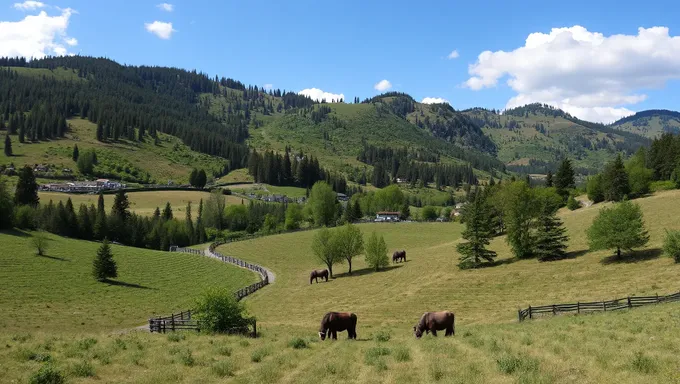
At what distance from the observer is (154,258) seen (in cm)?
8019

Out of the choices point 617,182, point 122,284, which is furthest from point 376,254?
point 617,182

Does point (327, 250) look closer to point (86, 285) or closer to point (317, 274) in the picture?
point (317, 274)

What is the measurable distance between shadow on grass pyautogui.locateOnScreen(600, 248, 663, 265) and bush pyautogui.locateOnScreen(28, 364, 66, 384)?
50101mm

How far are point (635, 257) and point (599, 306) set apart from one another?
69.0 ft

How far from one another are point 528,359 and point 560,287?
30512mm

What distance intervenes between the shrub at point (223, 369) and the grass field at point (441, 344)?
2.2 inches

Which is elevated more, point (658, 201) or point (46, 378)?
point (658, 201)

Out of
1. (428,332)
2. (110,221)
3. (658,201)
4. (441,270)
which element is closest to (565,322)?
(428,332)

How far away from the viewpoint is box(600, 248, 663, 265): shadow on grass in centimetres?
4419

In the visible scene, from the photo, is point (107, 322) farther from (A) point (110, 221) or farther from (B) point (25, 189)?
(B) point (25, 189)

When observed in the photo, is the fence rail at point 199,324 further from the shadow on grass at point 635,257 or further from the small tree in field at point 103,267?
the shadow on grass at point 635,257

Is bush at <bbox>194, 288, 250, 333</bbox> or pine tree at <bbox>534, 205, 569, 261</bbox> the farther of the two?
pine tree at <bbox>534, 205, 569, 261</bbox>

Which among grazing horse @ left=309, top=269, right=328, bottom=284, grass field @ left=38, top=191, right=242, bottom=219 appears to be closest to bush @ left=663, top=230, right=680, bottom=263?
grazing horse @ left=309, top=269, right=328, bottom=284

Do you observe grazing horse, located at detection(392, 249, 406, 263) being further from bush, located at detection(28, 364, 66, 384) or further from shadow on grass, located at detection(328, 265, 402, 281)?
bush, located at detection(28, 364, 66, 384)
